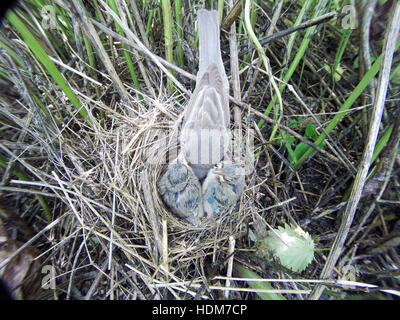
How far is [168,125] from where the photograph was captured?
1.88m

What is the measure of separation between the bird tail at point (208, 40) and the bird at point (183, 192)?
2.09ft

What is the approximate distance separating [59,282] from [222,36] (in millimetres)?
1996

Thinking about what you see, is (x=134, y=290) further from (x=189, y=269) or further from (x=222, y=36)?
(x=222, y=36)

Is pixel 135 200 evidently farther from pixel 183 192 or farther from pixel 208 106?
pixel 208 106

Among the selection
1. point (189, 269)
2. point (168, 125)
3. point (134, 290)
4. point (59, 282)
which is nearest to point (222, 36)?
point (168, 125)

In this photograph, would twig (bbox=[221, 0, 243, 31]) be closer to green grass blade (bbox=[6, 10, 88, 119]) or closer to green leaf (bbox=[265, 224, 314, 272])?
green grass blade (bbox=[6, 10, 88, 119])

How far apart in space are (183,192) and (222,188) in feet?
0.92

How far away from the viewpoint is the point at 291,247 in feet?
4.38

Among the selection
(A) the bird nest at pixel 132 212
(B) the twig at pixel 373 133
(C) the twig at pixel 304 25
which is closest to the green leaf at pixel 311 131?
(B) the twig at pixel 373 133

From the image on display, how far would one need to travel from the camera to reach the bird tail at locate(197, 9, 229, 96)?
1461mm

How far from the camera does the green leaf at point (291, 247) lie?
130 cm

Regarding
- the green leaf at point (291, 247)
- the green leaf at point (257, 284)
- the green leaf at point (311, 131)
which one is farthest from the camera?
the green leaf at point (311, 131)

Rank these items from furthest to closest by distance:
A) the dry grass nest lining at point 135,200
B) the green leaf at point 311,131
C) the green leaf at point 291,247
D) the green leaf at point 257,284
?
the green leaf at point 311,131 → the dry grass nest lining at point 135,200 → the green leaf at point 291,247 → the green leaf at point 257,284

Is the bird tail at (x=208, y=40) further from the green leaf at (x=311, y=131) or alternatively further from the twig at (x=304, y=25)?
the green leaf at (x=311, y=131)
